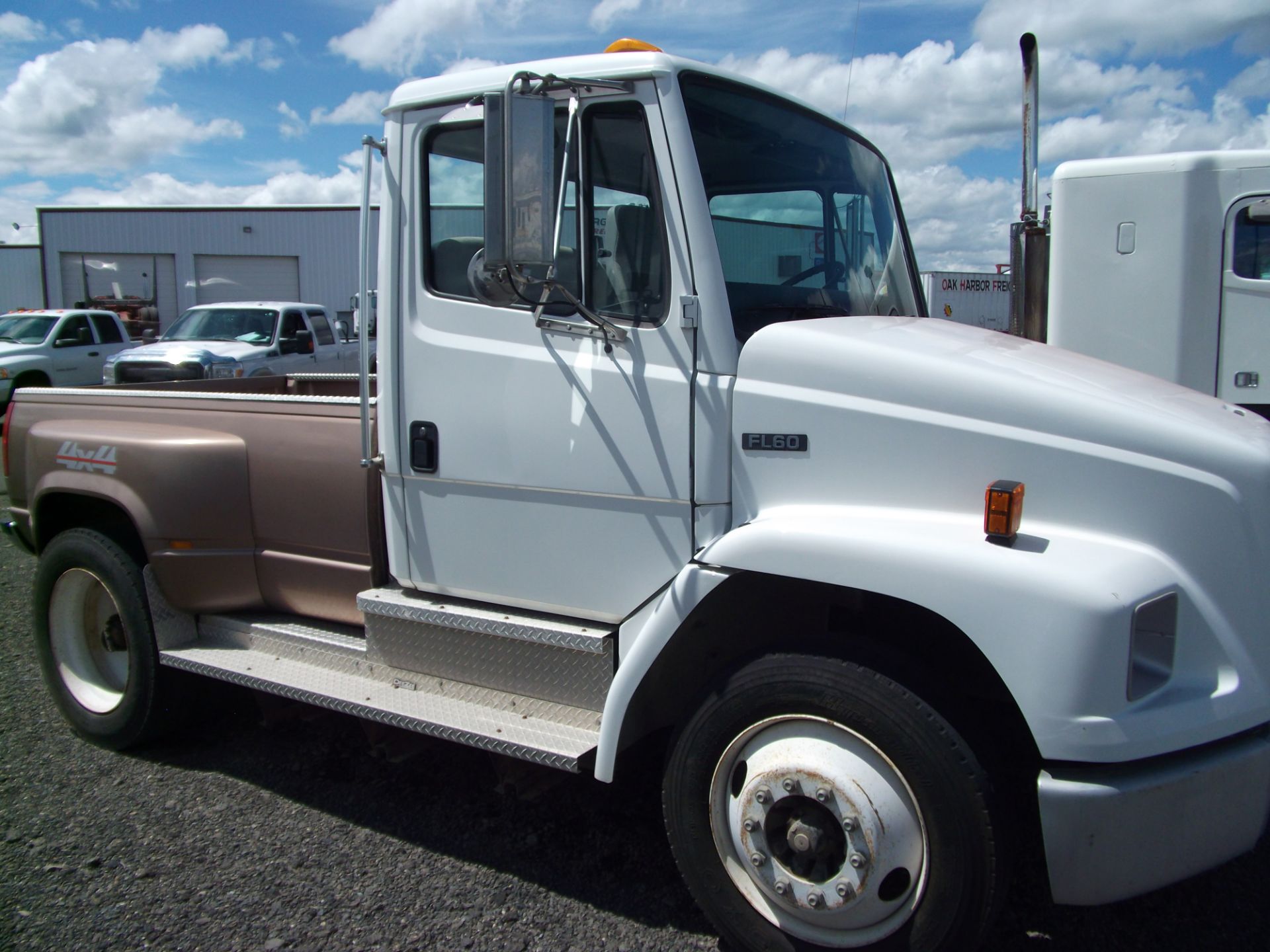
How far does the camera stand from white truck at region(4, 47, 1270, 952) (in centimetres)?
227

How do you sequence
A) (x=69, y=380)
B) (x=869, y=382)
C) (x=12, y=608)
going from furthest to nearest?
(x=69, y=380), (x=12, y=608), (x=869, y=382)

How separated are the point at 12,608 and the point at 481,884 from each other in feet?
15.5

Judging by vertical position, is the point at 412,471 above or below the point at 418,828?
above

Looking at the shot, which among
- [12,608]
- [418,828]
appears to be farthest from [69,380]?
[418,828]

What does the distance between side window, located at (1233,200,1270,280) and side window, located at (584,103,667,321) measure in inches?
236

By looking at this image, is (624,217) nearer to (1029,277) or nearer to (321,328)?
(1029,277)

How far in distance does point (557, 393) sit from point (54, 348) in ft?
56.0

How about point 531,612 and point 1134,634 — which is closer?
point 1134,634

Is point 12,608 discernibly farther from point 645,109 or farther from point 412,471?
point 645,109

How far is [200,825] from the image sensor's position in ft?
11.8

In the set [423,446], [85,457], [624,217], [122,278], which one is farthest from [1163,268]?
[122,278]

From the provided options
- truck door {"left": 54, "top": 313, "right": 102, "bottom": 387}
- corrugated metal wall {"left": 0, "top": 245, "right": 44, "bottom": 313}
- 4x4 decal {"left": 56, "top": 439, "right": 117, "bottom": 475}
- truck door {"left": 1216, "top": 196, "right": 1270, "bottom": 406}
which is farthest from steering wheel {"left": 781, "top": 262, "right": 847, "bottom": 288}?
corrugated metal wall {"left": 0, "top": 245, "right": 44, "bottom": 313}

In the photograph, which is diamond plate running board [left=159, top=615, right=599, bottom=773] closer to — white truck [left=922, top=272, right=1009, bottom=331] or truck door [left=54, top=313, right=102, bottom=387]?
truck door [left=54, top=313, right=102, bottom=387]

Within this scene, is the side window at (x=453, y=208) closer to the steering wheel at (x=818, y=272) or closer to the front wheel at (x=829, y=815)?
the steering wheel at (x=818, y=272)
